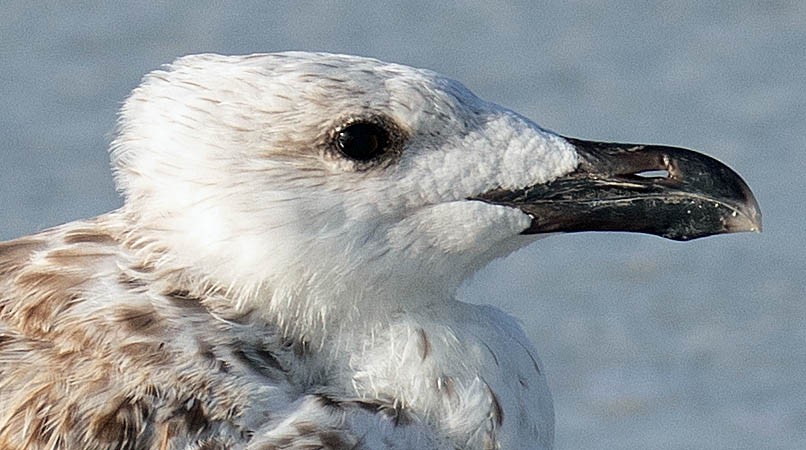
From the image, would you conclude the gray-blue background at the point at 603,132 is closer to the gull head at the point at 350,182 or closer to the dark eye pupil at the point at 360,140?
the gull head at the point at 350,182

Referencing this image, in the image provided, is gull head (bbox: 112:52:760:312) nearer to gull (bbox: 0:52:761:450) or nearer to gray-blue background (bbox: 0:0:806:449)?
gull (bbox: 0:52:761:450)

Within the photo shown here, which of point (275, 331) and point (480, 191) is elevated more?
point (480, 191)

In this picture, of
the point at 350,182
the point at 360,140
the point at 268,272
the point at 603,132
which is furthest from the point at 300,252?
the point at 603,132

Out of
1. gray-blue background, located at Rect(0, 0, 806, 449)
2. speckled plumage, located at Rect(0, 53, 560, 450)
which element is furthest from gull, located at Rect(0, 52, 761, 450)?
gray-blue background, located at Rect(0, 0, 806, 449)

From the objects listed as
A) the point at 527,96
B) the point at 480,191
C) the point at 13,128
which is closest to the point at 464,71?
the point at 527,96

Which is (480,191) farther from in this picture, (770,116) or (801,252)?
(770,116)

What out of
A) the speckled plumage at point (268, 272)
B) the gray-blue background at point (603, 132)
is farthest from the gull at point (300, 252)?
the gray-blue background at point (603, 132)

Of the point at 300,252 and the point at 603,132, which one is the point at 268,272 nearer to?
the point at 300,252
